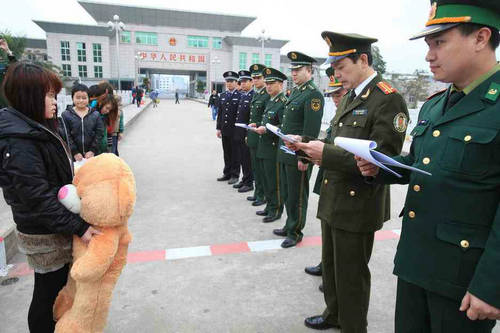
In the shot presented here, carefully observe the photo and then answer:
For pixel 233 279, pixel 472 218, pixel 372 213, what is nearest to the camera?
pixel 472 218

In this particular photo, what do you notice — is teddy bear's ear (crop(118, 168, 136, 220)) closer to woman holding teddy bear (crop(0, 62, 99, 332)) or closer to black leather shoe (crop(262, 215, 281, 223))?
woman holding teddy bear (crop(0, 62, 99, 332))

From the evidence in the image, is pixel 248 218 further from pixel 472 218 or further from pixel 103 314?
pixel 472 218

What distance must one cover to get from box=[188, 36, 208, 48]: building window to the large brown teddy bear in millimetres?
55439

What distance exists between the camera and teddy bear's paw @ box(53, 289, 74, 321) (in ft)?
6.08

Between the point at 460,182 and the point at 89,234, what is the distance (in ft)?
5.53

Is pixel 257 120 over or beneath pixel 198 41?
beneath

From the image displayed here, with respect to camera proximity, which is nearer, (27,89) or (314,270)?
(27,89)

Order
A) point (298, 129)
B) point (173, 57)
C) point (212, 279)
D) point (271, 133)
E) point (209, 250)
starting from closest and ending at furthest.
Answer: point (212, 279) → point (209, 250) → point (298, 129) → point (271, 133) → point (173, 57)

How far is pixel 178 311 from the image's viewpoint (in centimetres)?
255

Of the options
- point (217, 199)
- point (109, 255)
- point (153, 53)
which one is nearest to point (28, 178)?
point (109, 255)

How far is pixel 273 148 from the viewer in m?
4.43

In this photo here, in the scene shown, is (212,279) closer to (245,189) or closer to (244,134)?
(245,189)

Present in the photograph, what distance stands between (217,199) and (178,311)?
9.53 ft

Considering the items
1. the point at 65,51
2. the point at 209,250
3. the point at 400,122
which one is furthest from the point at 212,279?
the point at 65,51
